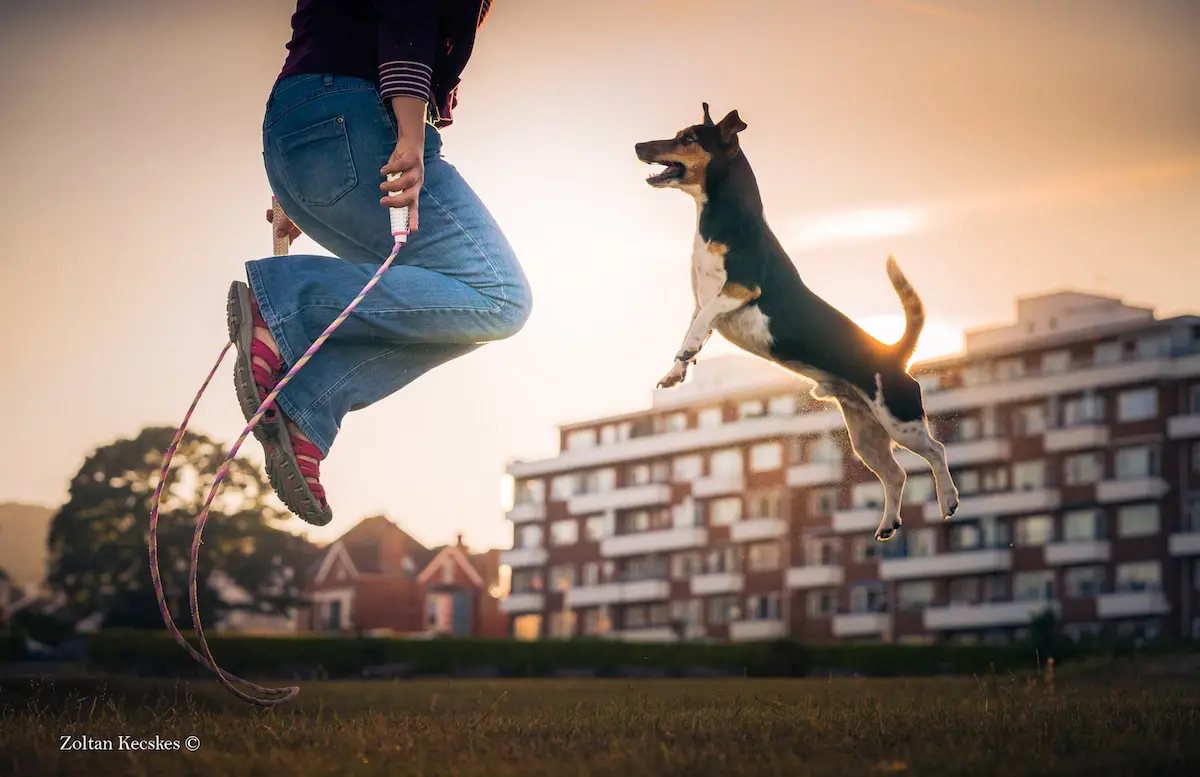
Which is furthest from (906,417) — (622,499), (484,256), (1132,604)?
(622,499)

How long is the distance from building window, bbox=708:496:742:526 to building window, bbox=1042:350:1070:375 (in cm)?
2175

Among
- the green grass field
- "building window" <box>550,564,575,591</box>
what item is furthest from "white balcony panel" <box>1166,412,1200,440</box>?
the green grass field

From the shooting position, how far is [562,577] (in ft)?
316

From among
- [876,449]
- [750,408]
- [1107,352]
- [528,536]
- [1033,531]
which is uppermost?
[1107,352]

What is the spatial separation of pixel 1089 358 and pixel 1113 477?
6.40 meters

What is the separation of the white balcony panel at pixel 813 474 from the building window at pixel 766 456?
2.33 meters

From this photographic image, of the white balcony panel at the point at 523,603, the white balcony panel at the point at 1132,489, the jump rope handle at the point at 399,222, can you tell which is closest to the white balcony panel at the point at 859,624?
the white balcony panel at the point at 1132,489

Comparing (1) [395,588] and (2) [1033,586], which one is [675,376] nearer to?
(2) [1033,586]

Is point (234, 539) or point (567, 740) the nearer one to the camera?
point (567, 740)

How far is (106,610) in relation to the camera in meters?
71.8

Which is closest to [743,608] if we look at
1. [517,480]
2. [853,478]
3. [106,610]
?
[517,480]

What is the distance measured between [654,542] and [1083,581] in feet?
94.2

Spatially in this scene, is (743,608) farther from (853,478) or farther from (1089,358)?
(853,478)

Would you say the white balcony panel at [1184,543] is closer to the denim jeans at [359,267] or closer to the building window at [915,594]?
the building window at [915,594]
